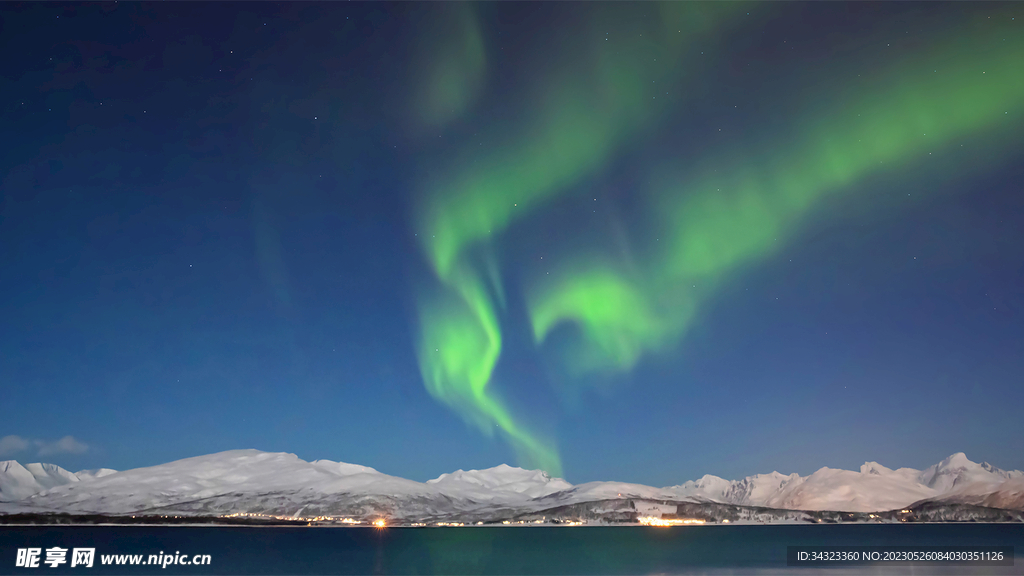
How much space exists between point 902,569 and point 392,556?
108539 millimetres

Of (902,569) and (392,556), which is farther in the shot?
(392,556)

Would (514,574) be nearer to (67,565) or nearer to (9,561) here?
(67,565)

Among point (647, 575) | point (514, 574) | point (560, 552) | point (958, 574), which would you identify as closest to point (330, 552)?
point (560, 552)

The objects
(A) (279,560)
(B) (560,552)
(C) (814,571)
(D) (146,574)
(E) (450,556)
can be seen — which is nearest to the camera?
(C) (814,571)

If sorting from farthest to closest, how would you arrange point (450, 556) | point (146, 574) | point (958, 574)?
point (450, 556) → point (146, 574) → point (958, 574)

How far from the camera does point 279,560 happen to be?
13125 centimetres

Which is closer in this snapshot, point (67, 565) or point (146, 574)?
point (146, 574)

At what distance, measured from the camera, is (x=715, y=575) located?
88062 mm

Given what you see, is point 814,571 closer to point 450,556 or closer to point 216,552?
point 450,556

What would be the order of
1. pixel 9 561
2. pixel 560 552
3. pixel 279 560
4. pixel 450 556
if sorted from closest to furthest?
pixel 9 561
pixel 279 560
pixel 450 556
pixel 560 552

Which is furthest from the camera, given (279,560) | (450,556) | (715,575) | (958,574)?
(450,556)

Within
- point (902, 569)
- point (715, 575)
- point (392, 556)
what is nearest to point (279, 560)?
point (392, 556)

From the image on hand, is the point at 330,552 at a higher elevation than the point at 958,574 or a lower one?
lower

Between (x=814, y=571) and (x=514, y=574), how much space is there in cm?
4575
